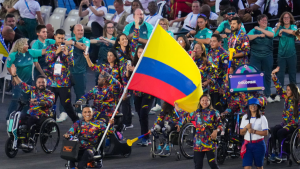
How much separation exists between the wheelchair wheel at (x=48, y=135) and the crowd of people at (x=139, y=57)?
0.59 ft

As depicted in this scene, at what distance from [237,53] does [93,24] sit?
5.10 metres

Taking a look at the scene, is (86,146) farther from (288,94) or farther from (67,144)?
(288,94)

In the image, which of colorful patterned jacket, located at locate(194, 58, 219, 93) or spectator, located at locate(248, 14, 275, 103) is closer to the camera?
colorful patterned jacket, located at locate(194, 58, 219, 93)

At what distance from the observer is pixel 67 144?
9.55 metres

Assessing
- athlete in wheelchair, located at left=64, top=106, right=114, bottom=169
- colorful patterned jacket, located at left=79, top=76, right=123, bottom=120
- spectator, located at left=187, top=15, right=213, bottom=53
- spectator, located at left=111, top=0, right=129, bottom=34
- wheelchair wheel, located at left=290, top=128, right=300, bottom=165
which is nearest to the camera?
athlete in wheelchair, located at left=64, top=106, right=114, bottom=169

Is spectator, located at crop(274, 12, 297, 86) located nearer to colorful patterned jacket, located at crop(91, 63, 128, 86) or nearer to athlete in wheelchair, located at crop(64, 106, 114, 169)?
colorful patterned jacket, located at crop(91, 63, 128, 86)

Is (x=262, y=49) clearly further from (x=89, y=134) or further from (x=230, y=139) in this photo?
(x=89, y=134)

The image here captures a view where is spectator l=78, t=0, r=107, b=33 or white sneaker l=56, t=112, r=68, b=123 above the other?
spectator l=78, t=0, r=107, b=33

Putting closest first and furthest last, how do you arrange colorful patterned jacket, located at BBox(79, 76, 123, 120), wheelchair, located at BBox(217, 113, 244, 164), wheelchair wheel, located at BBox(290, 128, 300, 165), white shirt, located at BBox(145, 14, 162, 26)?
wheelchair wheel, located at BBox(290, 128, 300, 165), wheelchair, located at BBox(217, 113, 244, 164), colorful patterned jacket, located at BBox(79, 76, 123, 120), white shirt, located at BBox(145, 14, 162, 26)

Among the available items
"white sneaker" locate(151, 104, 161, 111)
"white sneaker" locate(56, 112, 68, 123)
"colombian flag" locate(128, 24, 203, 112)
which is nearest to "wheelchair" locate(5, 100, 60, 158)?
"white sneaker" locate(56, 112, 68, 123)

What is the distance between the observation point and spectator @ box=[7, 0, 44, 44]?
58.0 ft

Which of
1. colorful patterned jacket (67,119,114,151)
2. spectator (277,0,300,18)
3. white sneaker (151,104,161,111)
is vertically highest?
spectator (277,0,300,18)

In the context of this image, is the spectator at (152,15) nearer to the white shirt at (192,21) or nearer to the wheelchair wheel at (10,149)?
the white shirt at (192,21)

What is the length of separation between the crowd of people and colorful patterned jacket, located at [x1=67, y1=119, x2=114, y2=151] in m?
0.02
